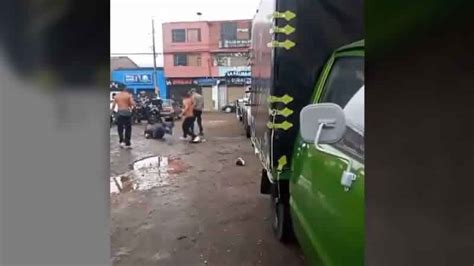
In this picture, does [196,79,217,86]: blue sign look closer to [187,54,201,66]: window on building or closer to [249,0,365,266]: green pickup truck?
[187,54,201,66]: window on building

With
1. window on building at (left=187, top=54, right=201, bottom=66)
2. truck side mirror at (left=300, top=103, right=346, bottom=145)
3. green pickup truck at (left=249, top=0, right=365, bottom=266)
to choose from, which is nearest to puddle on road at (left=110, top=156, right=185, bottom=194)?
green pickup truck at (left=249, top=0, right=365, bottom=266)

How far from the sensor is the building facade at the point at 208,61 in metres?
23.7

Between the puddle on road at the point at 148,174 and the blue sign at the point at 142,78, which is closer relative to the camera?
the puddle on road at the point at 148,174

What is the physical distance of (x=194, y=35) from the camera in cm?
2438

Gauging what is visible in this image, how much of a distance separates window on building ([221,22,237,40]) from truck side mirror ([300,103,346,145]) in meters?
20.4

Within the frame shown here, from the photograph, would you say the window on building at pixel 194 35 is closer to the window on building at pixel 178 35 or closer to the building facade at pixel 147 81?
the window on building at pixel 178 35

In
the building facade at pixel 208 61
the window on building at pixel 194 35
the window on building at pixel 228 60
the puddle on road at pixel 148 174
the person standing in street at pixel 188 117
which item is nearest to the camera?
the puddle on road at pixel 148 174

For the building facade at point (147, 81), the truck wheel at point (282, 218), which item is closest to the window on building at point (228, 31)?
the building facade at point (147, 81)

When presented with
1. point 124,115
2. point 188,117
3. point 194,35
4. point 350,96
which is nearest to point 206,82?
point 194,35

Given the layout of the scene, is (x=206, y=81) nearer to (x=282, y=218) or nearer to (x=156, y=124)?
(x=156, y=124)
